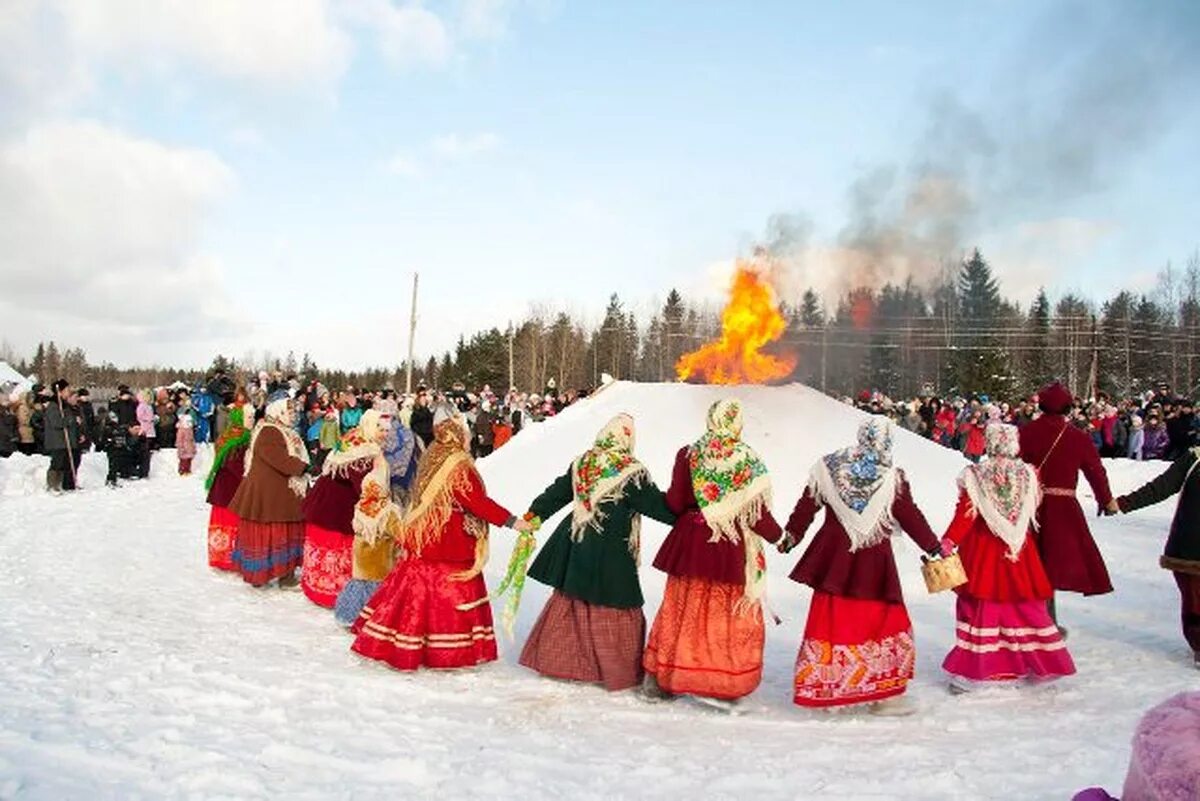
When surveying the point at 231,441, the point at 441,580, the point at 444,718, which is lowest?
the point at 444,718

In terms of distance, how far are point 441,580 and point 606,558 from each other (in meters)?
1.18

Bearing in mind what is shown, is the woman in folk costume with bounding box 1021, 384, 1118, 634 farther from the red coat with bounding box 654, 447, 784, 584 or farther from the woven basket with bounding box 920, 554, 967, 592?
the red coat with bounding box 654, 447, 784, 584

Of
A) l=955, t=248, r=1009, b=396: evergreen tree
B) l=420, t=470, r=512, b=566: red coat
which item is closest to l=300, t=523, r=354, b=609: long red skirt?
l=420, t=470, r=512, b=566: red coat

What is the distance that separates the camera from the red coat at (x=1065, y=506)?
7.33 metres

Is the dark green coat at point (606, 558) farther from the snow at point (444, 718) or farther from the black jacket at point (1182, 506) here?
the black jacket at point (1182, 506)

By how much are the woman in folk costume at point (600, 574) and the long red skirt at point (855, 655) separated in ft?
3.62

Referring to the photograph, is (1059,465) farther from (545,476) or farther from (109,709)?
(545,476)

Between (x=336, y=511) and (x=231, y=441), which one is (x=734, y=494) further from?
(x=231, y=441)

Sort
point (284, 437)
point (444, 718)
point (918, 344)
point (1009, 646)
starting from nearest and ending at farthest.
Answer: point (444, 718)
point (1009, 646)
point (284, 437)
point (918, 344)

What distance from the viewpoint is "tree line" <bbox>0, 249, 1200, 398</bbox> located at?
3309 cm

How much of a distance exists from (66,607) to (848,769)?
6.36 m

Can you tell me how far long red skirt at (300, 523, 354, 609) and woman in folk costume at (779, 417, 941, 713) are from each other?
158 inches

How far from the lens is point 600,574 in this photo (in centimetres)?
635

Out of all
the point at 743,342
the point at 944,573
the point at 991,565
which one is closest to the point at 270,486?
the point at 944,573
